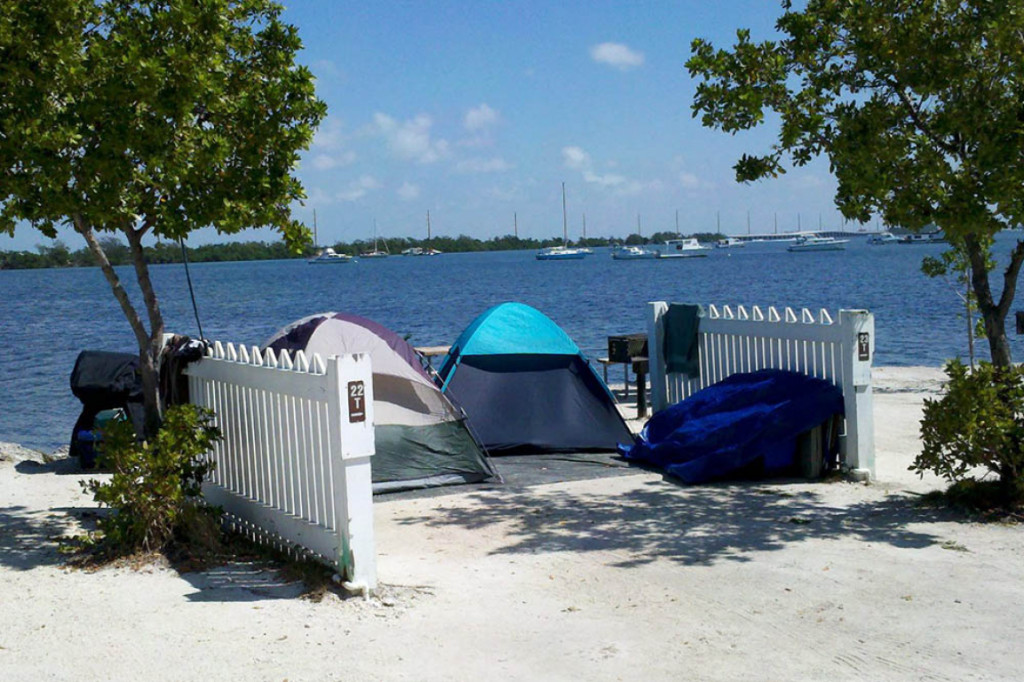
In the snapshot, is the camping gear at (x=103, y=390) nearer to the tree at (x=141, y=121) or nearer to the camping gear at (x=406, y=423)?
the camping gear at (x=406, y=423)

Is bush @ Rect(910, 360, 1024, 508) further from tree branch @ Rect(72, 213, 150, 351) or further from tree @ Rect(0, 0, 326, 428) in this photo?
tree branch @ Rect(72, 213, 150, 351)

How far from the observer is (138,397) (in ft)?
36.5

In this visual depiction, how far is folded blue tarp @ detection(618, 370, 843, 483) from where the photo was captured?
9.55m

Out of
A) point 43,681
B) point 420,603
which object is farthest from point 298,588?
point 43,681

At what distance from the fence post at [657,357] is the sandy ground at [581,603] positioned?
362 centimetres

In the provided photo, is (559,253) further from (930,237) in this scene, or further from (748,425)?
(748,425)

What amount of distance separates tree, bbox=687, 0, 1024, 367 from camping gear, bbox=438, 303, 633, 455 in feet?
10.9

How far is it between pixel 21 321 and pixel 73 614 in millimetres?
52006

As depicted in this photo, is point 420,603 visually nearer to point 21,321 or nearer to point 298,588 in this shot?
point 298,588

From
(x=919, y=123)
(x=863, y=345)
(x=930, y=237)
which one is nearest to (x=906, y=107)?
(x=919, y=123)

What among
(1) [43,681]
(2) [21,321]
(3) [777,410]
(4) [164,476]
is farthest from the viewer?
(2) [21,321]

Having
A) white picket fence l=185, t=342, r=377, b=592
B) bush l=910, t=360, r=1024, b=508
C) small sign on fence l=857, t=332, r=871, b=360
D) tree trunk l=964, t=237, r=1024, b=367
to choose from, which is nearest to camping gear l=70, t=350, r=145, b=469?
white picket fence l=185, t=342, r=377, b=592

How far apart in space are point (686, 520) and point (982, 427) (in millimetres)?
2348

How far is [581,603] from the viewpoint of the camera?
20.5 ft
